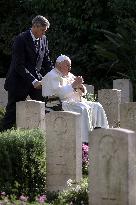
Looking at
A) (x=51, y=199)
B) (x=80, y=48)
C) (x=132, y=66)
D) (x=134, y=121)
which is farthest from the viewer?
(x=80, y=48)

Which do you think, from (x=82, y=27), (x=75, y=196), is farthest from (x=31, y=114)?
(x=82, y=27)

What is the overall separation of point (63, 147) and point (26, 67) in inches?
113

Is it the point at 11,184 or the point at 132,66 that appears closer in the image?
the point at 11,184

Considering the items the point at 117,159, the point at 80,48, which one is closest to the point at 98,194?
the point at 117,159

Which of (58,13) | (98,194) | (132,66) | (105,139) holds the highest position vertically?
(58,13)

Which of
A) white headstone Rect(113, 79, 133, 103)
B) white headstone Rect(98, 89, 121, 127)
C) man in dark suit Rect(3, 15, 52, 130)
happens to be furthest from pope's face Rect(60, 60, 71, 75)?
white headstone Rect(113, 79, 133, 103)

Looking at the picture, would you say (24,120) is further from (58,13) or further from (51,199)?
(58,13)

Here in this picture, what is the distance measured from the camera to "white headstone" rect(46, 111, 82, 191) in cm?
877

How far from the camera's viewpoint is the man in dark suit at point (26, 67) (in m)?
11.2

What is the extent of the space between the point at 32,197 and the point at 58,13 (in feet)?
35.8

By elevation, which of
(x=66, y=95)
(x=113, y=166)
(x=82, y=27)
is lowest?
(x=113, y=166)

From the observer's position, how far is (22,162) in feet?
28.8

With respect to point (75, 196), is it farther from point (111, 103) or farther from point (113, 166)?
point (111, 103)

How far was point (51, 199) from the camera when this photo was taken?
28.4 ft
